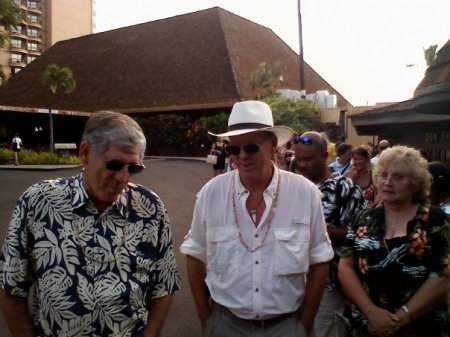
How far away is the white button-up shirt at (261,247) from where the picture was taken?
247 cm

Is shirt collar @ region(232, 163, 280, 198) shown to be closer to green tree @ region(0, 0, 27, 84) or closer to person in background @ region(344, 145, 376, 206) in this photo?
person in background @ region(344, 145, 376, 206)

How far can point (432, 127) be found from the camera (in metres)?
9.57

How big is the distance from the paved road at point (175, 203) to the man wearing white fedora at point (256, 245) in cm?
192

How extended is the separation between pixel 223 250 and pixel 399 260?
947 mm

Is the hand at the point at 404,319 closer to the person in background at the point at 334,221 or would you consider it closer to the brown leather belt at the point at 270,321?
the brown leather belt at the point at 270,321

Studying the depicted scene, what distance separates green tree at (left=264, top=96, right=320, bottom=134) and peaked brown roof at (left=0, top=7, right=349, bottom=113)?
319 inches

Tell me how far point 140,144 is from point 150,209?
1.00 feet

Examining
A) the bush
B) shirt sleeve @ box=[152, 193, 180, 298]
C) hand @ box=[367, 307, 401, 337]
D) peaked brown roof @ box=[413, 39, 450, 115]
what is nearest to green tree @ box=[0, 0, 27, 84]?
the bush

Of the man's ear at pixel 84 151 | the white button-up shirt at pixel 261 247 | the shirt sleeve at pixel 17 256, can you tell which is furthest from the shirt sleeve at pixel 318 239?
the shirt sleeve at pixel 17 256

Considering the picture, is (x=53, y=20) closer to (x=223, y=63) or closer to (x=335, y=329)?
(x=223, y=63)

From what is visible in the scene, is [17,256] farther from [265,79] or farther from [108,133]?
[265,79]

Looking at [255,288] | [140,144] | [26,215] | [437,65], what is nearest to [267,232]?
[255,288]

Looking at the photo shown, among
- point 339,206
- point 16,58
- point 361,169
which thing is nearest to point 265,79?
point 361,169

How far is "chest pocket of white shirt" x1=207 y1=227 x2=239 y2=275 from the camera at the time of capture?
100 inches
